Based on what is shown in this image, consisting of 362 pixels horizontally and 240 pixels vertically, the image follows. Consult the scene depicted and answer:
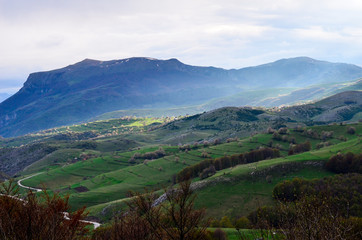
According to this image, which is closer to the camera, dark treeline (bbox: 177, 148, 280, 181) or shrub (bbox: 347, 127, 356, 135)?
dark treeline (bbox: 177, 148, 280, 181)

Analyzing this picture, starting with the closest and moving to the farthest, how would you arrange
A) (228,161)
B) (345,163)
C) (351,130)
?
(345,163)
(228,161)
(351,130)

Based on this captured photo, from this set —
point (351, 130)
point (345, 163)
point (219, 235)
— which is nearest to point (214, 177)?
point (345, 163)

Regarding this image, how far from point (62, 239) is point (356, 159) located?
9969cm

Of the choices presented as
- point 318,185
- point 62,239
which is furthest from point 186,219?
point 318,185

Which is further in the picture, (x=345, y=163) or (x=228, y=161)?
(x=228, y=161)

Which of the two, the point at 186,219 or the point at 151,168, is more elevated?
the point at 186,219

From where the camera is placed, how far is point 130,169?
163750mm

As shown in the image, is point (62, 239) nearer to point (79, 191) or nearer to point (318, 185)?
point (318, 185)

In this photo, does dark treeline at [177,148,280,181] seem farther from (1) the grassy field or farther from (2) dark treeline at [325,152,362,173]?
(2) dark treeline at [325,152,362,173]

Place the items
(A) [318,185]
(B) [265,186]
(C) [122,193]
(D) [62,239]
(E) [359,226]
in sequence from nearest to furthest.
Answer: (D) [62,239] → (E) [359,226] → (A) [318,185] → (B) [265,186] → (C) [122,193]

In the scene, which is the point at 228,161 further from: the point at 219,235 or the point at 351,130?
the point at 219,235

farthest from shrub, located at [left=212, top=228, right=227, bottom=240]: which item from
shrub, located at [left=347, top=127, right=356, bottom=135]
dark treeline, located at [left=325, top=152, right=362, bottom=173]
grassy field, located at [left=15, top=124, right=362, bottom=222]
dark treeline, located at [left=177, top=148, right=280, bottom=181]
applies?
shrub, located at [left=347, top=127, right=356, bottom=135]

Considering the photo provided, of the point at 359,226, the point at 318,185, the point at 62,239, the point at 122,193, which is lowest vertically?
the point at 122,193

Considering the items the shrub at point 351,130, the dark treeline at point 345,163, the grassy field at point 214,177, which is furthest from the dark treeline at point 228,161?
the shrub at point 351,130
